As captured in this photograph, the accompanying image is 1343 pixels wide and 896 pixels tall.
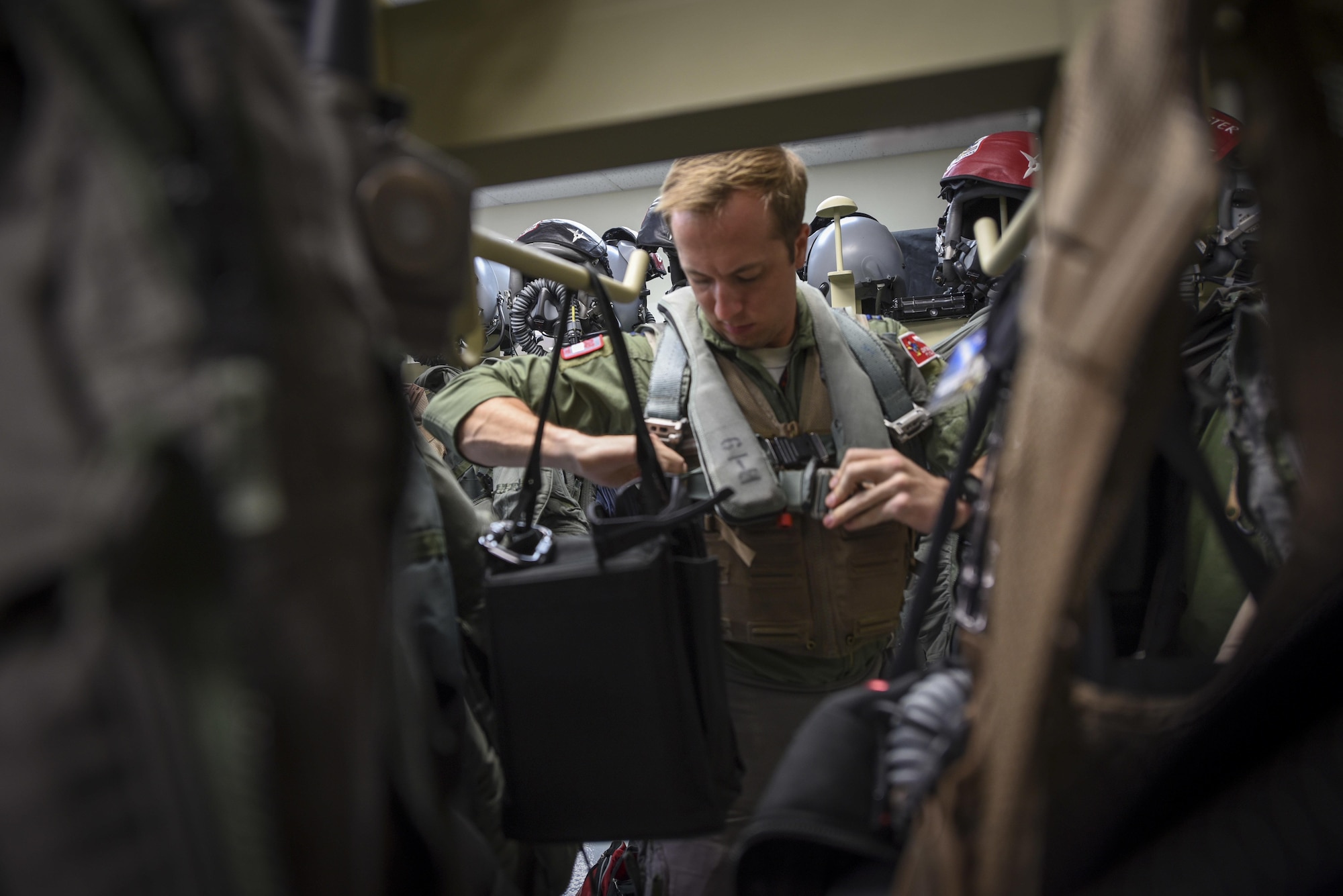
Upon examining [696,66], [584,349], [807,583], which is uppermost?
[696,66]

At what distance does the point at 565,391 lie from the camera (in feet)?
4.89

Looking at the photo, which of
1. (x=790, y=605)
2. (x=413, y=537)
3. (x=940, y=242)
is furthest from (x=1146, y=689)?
(x=940, y=242)

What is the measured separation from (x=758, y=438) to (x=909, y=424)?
0.28 meters

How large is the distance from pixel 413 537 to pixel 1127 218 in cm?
64

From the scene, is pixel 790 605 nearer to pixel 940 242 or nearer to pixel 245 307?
pixel 245 307

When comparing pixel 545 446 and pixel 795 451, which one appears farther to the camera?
Answer: pixel 795 451

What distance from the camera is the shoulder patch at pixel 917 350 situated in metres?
1.52

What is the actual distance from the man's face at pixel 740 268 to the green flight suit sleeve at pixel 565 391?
23 cm

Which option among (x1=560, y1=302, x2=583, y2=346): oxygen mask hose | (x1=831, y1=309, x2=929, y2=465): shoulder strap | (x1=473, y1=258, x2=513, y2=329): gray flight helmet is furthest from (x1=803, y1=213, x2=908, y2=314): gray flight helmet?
(x1=831, y1=309, x2=929, y2=465): shoulder strap

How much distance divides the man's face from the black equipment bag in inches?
28.2

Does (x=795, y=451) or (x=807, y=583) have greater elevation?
(x=795, y=451)

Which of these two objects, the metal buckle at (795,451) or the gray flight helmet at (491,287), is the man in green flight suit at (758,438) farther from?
the gray flight helmet at (491,287)

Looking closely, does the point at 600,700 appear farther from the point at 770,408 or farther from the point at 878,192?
the point at 878,192

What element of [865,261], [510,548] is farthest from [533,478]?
[865,261]
